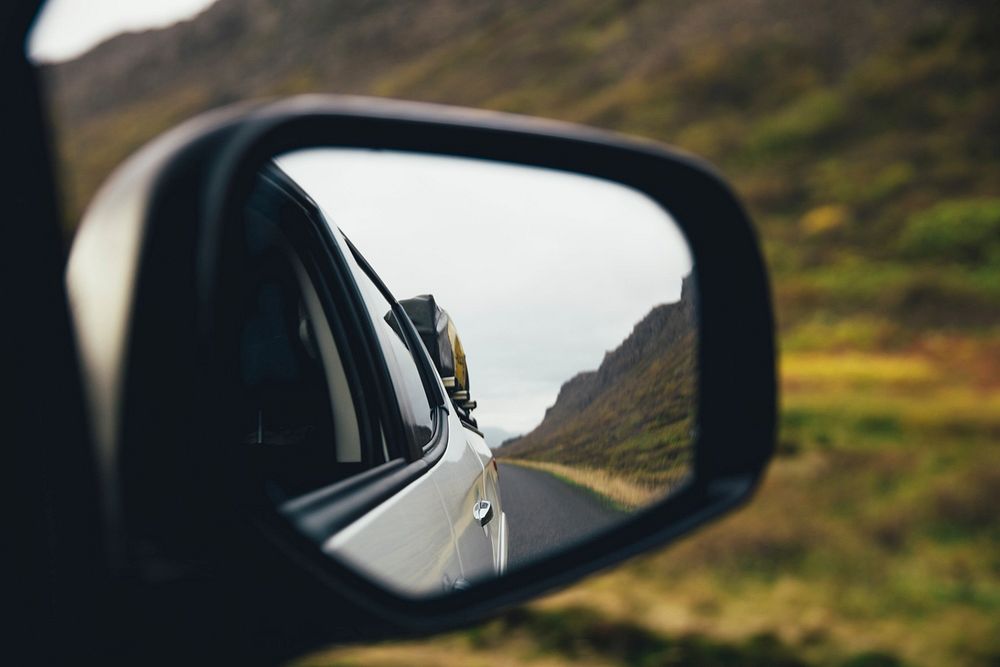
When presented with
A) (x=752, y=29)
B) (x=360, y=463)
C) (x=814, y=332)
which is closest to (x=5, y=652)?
(x=360, y=463)

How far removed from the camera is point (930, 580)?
589 cm

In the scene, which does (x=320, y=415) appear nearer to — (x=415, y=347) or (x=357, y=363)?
(x=357, y=363)

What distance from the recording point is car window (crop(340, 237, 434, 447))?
2.26m

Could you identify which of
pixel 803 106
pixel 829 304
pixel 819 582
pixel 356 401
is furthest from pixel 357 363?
pixel 803 106

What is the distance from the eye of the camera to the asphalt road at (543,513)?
5.93 feet

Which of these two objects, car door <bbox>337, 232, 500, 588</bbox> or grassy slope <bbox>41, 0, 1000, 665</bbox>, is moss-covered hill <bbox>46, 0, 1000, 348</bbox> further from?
car door <bbox>337, 232, 500, 588</bbox>

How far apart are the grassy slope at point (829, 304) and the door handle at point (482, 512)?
0.47 m

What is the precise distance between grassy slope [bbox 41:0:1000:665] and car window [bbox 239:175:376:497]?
66 centimetres

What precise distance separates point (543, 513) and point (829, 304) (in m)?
17.7

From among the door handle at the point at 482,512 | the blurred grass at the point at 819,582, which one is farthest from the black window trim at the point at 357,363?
the blurred grass at the point at 819,582

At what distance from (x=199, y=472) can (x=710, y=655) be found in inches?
167

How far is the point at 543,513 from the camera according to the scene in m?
2.05

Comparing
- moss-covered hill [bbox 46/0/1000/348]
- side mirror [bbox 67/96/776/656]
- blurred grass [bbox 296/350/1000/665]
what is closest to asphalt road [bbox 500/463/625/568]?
side mirror [bbox 67/96/776/656]

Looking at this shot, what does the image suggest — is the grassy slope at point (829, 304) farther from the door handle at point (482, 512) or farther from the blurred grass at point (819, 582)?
the door handle at point (482, 512)
